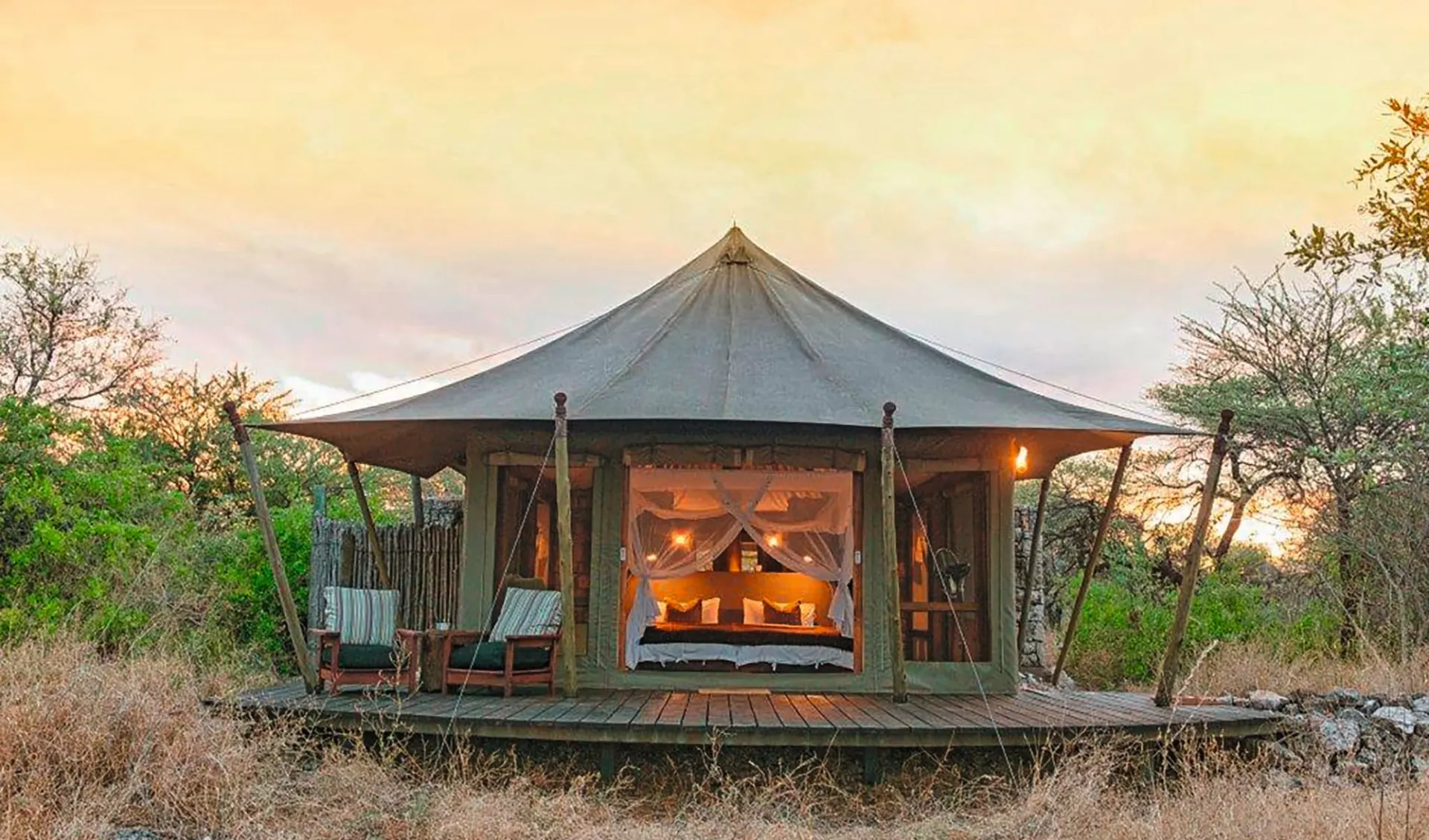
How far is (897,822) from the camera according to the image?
219 inches

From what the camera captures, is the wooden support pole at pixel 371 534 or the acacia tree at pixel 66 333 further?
the acacia tree at pixel 66 333

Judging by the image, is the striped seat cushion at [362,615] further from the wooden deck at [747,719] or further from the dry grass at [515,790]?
the dry grass at [515,790]

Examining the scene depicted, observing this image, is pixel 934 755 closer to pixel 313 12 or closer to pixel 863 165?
pixel 863 165

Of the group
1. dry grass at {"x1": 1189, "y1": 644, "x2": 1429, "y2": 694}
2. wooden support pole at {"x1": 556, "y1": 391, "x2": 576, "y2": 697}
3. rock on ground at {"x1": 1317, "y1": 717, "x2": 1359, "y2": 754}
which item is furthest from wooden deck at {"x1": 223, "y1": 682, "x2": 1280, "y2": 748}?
dry grass at {"x1": 1189, "y1": 644, "x2": 1429, "y2": 694}

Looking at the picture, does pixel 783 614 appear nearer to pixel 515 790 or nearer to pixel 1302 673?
pixel 1302 673

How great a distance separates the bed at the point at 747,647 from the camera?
7910mm

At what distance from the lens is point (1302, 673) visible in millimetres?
8930

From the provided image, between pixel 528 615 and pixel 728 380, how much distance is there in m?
2.14

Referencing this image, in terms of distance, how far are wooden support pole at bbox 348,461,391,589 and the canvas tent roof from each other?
0.27 meters

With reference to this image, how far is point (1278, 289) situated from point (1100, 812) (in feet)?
28.4

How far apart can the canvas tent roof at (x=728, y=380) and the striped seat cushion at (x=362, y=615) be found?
3.78 feet

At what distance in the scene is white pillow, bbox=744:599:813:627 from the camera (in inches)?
388

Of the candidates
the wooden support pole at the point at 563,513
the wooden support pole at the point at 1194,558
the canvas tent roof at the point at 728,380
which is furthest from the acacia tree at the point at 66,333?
the wooden support pole at the point at 1194,558

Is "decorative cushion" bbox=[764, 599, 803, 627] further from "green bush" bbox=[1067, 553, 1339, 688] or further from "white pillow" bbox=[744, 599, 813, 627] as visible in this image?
"green bush" bbox=[1067, 553, 1339, 688]
